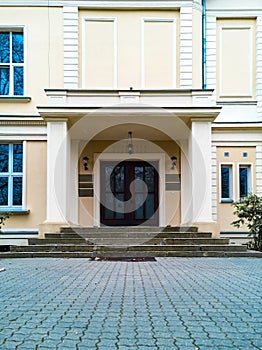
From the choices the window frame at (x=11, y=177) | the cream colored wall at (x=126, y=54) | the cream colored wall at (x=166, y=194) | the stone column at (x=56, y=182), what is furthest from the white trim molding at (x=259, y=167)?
the window frame at (x=11, y=177)

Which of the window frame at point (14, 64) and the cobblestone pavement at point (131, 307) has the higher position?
the window frame at point (14, 64)

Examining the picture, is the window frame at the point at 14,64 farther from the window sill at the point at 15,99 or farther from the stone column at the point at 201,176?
the stone column at the point at 201,176

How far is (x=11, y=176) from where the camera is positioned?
44.1ft

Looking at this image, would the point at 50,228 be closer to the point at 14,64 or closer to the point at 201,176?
the point at 201,176

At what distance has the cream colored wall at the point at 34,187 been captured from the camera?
43.2 ft

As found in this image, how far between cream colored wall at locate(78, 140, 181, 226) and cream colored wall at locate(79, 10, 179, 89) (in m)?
1.89

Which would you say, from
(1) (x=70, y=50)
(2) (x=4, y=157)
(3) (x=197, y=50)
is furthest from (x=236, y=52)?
(2) (x=4, y=157)

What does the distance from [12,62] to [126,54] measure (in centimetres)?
367

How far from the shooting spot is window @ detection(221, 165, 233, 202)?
13.8 meters

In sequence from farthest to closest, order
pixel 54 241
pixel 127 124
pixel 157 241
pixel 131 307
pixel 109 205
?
pixel 109 205, pixel 127 124, pixel 157 241, pixel 54 241, pixel 131 307

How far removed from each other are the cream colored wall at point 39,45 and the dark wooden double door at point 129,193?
323 centimetres

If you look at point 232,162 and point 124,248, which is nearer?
point 124,248

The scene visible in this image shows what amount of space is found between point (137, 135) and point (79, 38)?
12.0 feet

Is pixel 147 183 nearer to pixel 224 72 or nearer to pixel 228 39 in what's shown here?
pixel 224 72
